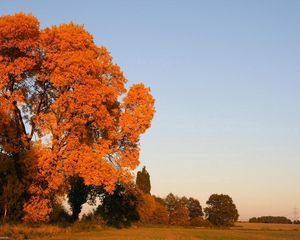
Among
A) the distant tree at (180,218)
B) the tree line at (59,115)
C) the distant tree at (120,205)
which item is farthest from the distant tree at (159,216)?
the tree line at (59,115)

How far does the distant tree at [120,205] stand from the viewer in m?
54.3

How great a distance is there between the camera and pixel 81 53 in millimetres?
30078

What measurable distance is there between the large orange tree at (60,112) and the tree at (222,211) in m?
99.5

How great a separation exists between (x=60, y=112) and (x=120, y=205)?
2742 cm

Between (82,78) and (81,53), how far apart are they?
1854 mm

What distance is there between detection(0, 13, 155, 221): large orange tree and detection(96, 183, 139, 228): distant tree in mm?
22607

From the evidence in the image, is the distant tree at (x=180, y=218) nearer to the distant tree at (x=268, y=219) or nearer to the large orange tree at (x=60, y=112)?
the distant tree at (x=268, y=219)

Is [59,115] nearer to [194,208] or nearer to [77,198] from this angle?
[77,198]

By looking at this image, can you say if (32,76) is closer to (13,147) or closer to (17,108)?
(17,108)

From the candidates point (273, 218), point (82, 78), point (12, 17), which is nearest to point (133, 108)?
point (82, 78)

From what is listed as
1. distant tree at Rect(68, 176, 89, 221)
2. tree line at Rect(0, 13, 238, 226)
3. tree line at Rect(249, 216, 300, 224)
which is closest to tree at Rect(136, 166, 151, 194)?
tree line at Rect(249, 216, 300, 224)

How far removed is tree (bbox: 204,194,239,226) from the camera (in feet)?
417

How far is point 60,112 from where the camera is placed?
30.5 metres

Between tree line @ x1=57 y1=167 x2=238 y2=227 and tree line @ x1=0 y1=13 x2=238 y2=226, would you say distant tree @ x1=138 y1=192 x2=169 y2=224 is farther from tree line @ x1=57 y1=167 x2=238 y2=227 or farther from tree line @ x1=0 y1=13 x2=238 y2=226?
tree line @ x1=0 y1=13 x2=238 y2=226
